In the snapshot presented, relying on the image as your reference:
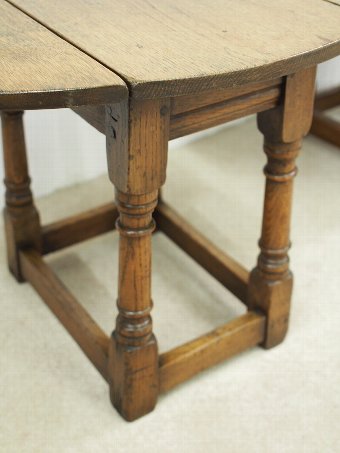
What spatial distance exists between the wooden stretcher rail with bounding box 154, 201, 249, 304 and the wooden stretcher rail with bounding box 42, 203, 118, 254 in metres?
0.13

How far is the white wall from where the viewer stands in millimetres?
2059

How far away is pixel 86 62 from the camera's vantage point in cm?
98

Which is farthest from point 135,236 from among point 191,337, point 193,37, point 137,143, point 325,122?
point 325,122

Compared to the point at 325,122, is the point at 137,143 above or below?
above

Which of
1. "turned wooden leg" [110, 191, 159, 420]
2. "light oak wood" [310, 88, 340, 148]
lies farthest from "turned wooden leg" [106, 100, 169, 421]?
"light oak wood" [310, 88, 340, 148]

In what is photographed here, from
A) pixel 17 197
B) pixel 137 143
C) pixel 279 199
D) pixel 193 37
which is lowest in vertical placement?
pixel 17 197

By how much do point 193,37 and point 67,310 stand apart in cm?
66

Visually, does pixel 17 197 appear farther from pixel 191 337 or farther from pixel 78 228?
pixel 191 337

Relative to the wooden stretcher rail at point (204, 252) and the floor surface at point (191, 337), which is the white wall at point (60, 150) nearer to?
the floor surface at point (191, 337)

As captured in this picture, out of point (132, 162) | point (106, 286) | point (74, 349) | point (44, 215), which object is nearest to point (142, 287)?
point (132, 162)

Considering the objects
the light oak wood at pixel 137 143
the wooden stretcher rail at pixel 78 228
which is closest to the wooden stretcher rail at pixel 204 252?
the wooden stretcher rail at pixel 78 228

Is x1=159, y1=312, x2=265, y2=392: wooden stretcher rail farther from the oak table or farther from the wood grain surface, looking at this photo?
the wood grain surface

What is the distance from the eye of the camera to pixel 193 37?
1.10 m

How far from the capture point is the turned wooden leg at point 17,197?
155 centimetres
